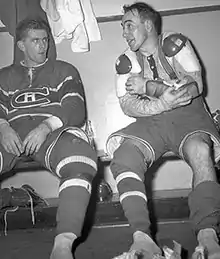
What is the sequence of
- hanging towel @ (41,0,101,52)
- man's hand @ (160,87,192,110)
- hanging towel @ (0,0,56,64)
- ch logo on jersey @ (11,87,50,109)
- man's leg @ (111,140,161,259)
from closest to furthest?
man's leg @ (111,140,161,259)
man's hand @ (160,87,192,110)
ch logo on jersey @ (11,87,50,109)
hanging towel @ (0,0,56,64)
hanging towel @ (41,0,101,52)

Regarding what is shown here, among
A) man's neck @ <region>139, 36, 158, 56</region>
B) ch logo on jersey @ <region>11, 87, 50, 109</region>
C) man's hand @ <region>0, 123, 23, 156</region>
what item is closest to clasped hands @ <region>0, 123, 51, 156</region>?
man's hand @ <region>0, 123, 23, 156</region>

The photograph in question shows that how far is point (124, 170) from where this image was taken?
3.69 ft

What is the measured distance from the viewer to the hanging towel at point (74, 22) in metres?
1.86

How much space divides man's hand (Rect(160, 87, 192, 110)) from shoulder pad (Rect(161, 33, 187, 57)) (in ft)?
0.47

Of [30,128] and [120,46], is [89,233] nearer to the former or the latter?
[30,128]

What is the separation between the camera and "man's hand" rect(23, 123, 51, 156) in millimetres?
1235

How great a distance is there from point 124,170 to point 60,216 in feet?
0.71

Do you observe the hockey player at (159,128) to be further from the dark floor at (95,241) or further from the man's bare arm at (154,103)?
the dark floor at (95,241)

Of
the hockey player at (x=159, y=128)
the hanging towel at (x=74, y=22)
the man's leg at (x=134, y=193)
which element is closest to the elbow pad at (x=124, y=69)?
the hockey player at (x=159, y=128)

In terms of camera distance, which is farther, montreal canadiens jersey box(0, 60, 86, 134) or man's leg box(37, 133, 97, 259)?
montreal canadiens jersey box(0, 60, 86, 134)

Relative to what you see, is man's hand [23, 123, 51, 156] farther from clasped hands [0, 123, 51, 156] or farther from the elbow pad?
the elbow pad

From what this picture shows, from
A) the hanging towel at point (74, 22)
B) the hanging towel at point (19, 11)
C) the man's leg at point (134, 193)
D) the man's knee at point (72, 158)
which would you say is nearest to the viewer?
A: the man's leg at point (134, 193)

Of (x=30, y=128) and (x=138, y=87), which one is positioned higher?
(x=138, y=87)

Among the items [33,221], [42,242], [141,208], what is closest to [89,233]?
[42,242]
